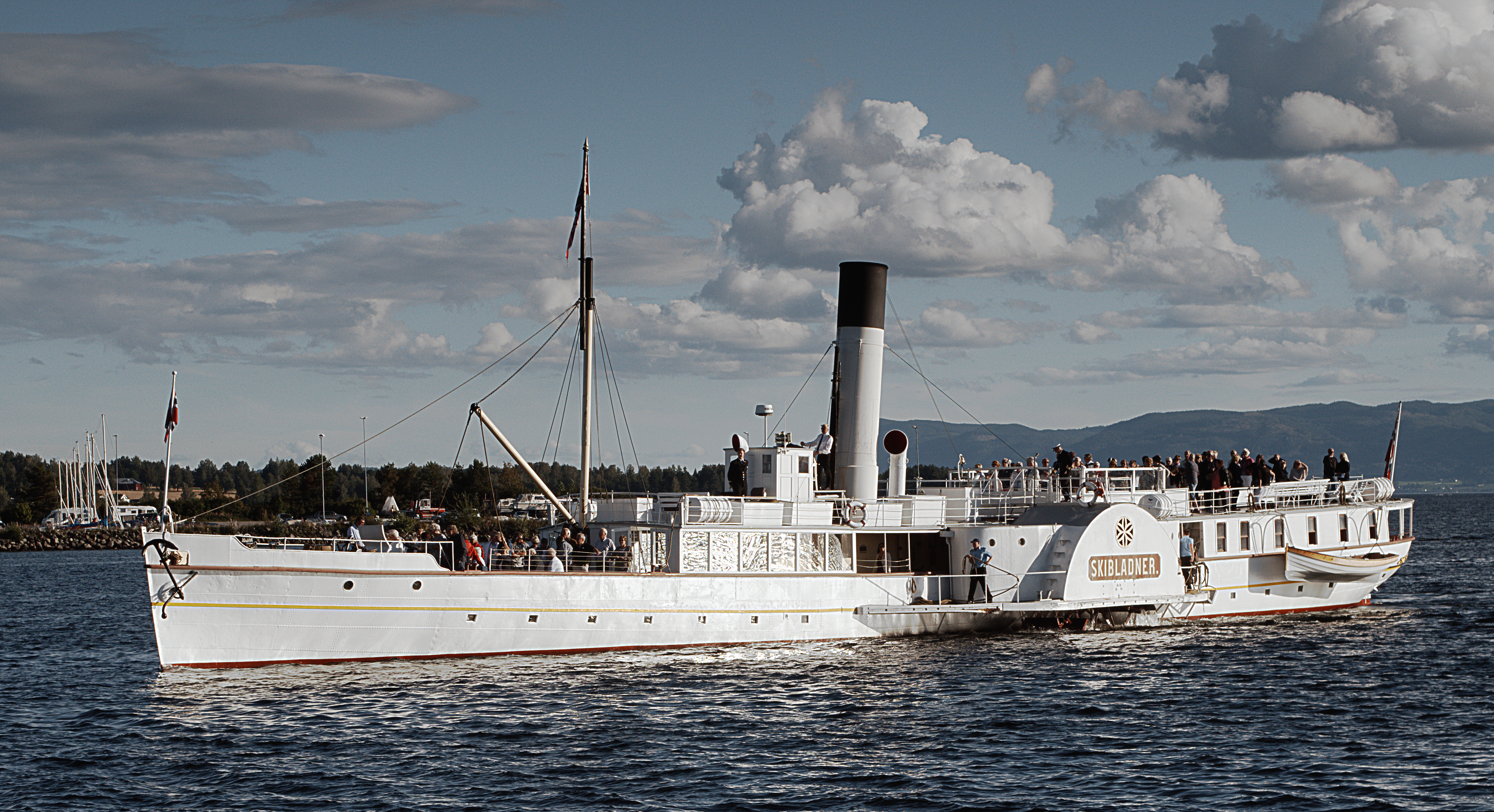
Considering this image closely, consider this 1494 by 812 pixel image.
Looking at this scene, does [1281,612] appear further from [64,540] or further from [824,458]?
[64,540]

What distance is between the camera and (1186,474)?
124 feet

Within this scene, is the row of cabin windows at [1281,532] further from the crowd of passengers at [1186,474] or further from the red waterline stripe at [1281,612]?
the red waterline stripe at [1281,612]

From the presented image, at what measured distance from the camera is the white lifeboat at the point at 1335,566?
123ft

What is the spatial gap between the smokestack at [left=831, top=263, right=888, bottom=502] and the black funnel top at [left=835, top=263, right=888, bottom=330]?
0.5 inches

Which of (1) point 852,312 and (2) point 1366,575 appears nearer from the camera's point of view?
(1) point 852,312

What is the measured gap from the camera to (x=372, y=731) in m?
22.9

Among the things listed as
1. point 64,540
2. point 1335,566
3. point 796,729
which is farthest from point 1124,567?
point 64,540

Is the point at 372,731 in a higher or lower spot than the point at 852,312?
lower

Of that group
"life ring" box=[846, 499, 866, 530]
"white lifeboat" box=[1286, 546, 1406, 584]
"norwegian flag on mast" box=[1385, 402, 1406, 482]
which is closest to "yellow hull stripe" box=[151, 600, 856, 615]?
"life ring" box=[846, 499, 866, 530]

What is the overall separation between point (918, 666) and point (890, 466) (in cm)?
684

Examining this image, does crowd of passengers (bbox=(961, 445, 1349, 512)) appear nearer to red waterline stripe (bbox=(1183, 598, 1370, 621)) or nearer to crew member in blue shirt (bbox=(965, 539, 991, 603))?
crew member in blue shirt (bbox=(965, 539, 991, 603))

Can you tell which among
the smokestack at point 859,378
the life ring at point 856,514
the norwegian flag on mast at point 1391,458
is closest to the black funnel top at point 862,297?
the smokestack at point 859,378

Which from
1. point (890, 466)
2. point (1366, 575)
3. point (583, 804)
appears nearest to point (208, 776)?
point (583, 804)

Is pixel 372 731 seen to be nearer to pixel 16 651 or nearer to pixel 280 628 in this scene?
pixel 280 628
